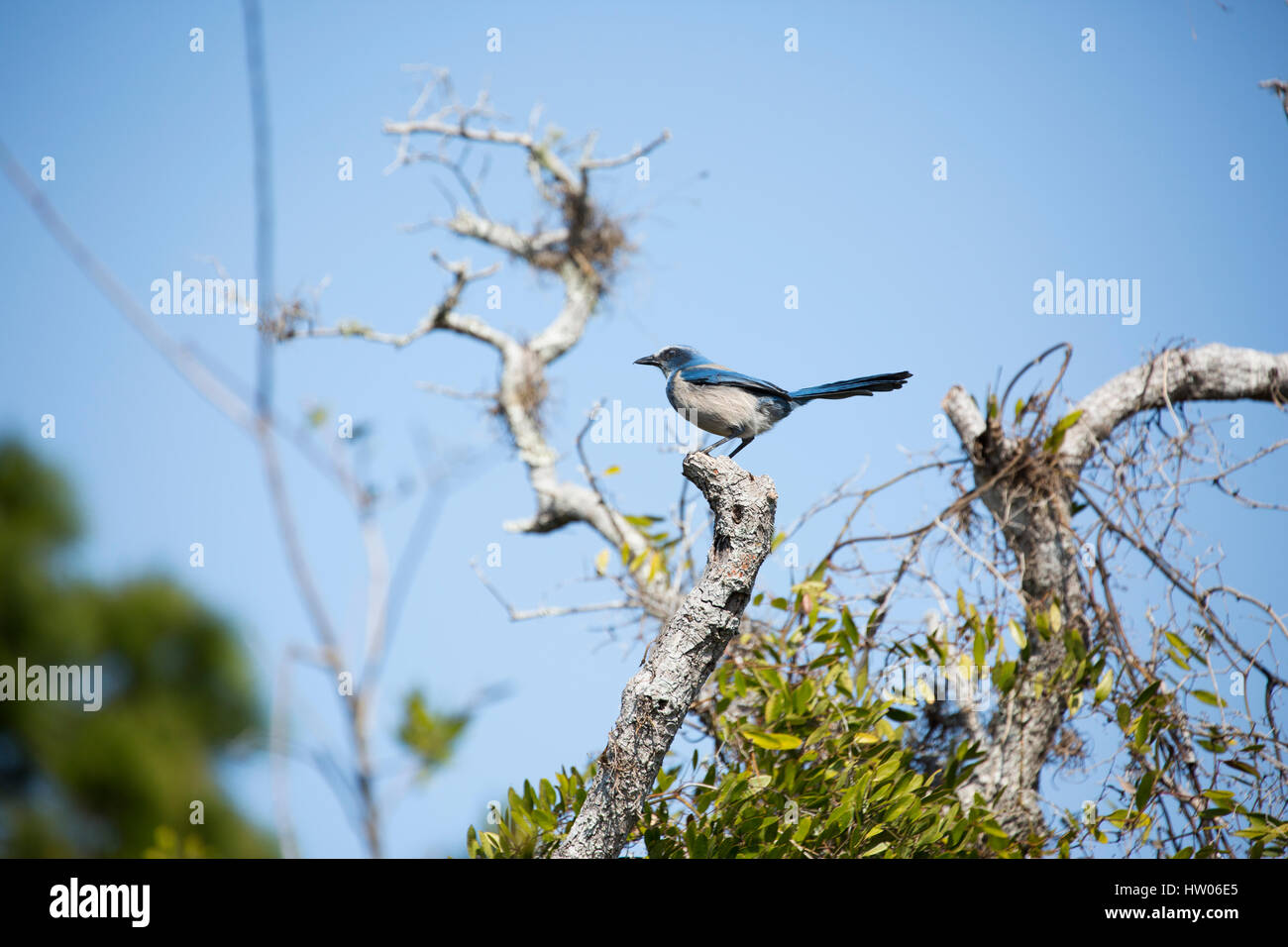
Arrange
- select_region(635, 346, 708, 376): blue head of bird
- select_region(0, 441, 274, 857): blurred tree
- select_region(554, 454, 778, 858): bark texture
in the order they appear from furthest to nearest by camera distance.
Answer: select_region(0, 441, 274, 857): blurred tree
select_region(635, 346, 708, 376): blue head of bird
select_region(554, 454, 778, 858): bark texture

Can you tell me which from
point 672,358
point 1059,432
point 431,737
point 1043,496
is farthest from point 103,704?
point 431,737

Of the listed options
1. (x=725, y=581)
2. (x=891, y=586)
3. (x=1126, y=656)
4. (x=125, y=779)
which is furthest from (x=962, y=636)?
(x=125, y=779)

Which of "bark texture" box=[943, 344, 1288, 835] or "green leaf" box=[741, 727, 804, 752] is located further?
"bark texture" box=[943, 344, 1288, 835]

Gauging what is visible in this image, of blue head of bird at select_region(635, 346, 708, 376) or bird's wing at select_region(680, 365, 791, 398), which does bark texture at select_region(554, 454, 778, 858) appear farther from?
blue head of bird at select_region(635, 346, 708, 376)

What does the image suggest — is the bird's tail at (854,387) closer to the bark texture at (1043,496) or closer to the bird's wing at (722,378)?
the bird's wing at (722,378)

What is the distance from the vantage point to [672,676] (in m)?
2.97

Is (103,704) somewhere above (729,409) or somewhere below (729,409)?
below

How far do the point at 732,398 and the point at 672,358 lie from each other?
2.06ft

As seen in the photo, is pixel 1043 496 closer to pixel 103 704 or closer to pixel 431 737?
pixel 431 737

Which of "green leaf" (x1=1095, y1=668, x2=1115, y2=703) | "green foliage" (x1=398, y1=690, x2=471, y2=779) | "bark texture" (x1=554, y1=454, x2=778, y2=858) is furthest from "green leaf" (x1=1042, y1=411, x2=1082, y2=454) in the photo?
"green foliage" (x1=398, y1=690, x2=471, y2=779)

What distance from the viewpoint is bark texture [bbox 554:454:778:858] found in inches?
116

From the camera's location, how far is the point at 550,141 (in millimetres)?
7328
